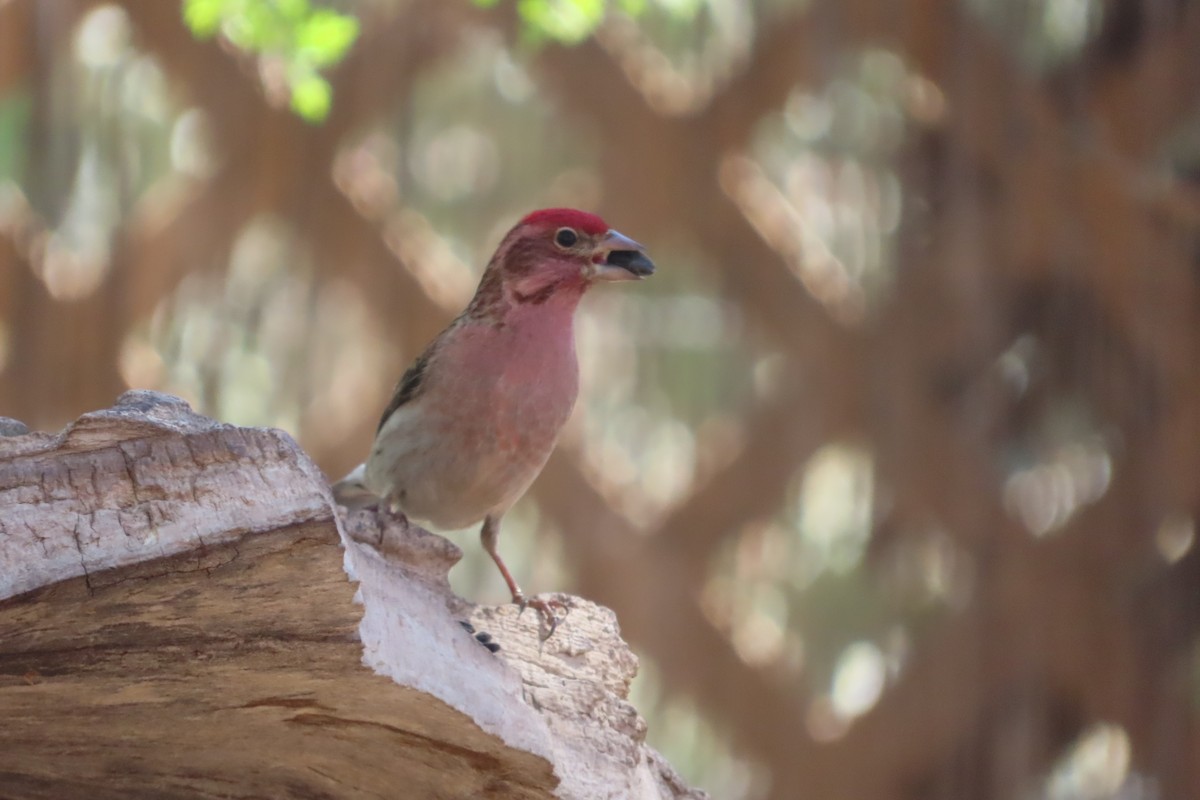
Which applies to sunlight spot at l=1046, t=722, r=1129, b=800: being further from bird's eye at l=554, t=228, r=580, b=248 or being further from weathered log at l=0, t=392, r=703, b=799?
weathered log at l=0, t=392, r=703, b=799

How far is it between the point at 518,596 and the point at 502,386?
0.38m

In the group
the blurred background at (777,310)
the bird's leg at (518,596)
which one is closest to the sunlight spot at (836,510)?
the blurred background at (777,310)

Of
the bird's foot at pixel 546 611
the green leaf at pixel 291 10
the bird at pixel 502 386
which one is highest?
the green leaf at pixel 291 10

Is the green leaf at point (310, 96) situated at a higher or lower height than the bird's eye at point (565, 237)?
higher

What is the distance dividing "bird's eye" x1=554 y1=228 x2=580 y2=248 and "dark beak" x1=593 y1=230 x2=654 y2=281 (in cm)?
5

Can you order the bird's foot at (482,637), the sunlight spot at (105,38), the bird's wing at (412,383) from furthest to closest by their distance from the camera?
the sunlight spot at (105,38), the bird's wing at (412,383), the bird's foot at (482,637)

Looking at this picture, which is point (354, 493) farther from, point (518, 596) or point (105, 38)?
point (105, 38)

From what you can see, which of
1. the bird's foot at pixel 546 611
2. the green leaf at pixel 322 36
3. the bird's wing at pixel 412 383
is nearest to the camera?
the bird's foot at pixel 546 611

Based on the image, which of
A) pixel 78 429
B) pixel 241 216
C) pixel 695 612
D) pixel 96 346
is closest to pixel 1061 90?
pixel 695 612

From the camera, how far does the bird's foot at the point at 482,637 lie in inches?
79.1

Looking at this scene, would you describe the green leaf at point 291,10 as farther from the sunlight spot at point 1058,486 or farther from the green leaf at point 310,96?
the sunlight spot at point 1058,486

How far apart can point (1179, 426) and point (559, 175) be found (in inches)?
78.2

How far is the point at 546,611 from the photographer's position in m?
2.40

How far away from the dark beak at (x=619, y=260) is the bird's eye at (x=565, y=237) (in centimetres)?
5
